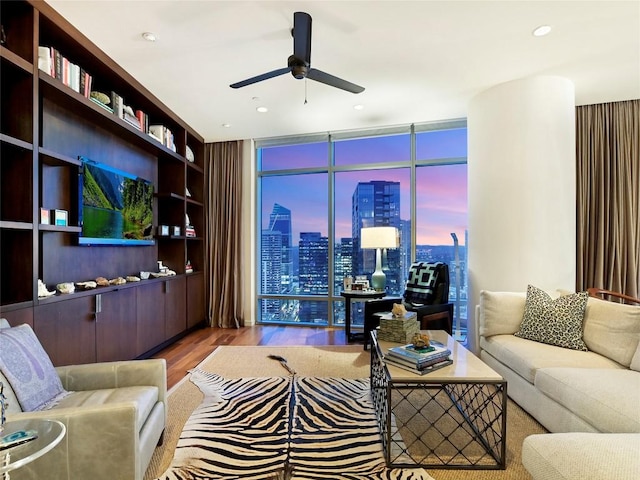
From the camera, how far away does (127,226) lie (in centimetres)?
338

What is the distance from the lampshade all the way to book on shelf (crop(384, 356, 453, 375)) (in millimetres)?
2040

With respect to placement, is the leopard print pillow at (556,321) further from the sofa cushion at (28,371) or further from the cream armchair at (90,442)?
the sofa cushion at (28,371)

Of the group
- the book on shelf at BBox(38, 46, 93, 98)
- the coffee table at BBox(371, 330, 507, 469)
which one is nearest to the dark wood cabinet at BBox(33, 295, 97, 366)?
the book on shelf at BBox(38, 46, 93, 98)

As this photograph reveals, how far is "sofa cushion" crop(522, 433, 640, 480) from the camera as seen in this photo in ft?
3.51

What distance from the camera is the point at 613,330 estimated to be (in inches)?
86.0

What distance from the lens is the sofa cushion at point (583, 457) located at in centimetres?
107

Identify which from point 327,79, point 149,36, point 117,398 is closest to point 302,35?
point 327,79

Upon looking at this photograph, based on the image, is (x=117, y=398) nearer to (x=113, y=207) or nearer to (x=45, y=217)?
(x=45, y=217)

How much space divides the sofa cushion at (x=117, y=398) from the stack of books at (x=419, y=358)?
4.27 ft

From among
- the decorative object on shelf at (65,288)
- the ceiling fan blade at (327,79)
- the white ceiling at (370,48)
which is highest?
the white ceiling at (370,48)

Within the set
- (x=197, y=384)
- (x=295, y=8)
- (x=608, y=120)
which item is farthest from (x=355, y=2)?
(x=608, y=120)

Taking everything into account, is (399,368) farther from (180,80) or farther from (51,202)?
(180,80)

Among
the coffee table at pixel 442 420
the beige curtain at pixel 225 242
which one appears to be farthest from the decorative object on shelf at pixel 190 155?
the coffee table at pixel 442 420

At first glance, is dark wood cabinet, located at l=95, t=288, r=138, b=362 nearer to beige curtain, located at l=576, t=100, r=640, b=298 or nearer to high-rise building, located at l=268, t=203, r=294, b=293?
high-rise building, located at l=268, t=203, r=294, b=293
